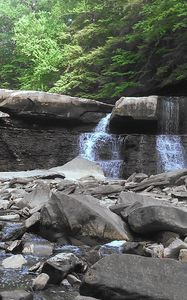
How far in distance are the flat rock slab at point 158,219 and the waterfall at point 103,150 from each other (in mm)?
10381

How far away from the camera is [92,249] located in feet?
15.0

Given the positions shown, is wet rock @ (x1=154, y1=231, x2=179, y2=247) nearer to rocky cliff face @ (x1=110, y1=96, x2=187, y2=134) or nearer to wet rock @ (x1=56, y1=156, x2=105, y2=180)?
wet rock @ (x1=56, y1=156, x2=105, y2=180)

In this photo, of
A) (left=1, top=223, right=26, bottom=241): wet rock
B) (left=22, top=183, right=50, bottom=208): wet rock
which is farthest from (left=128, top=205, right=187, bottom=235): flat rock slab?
(left=22, top=183, right=50, bottom=208): wet rock

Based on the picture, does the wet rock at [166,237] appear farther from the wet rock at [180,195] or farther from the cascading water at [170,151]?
the cascading water at [170,151]

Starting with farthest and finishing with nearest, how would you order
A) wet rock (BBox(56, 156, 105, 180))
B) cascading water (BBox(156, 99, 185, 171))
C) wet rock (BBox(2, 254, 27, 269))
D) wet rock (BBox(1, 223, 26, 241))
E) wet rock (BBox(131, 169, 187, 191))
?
cascading water (BBox(156, 99, 185, 171)), wet rock (BBox(56, 156, 105, 180)), wet rock (BBox(131, 169, 187, 191)), wet rock (BBox(1, 223, 26, 241)), wet rock (BBox(2, 254, 27, 269))

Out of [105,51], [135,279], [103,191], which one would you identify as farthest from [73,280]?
[105,51]

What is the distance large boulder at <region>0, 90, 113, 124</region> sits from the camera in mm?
16812

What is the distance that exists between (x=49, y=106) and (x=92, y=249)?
42.0ft

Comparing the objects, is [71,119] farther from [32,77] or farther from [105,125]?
[32,77]

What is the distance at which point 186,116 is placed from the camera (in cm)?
1623

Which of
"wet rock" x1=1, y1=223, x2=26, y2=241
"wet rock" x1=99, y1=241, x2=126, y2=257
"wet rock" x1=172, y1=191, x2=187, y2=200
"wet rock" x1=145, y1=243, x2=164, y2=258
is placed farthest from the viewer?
"wet rock" x1=172, y1=191, x2=187, y2=200

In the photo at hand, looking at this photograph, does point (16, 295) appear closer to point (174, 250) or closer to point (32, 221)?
point (174, 250)

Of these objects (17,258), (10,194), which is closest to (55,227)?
(17,258)

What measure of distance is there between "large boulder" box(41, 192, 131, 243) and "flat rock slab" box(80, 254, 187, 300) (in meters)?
1.70
